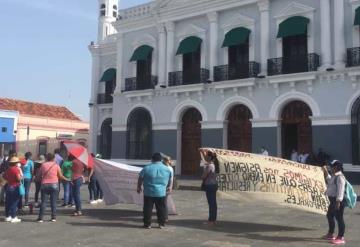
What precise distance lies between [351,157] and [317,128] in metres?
1.87

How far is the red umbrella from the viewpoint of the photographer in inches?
463

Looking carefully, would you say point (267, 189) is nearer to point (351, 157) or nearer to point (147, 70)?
point (351, 157)

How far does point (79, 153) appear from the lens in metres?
11.8

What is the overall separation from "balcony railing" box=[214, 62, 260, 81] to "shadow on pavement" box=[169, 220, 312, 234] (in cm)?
1300

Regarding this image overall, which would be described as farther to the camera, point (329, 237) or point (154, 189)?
point (154, 189)

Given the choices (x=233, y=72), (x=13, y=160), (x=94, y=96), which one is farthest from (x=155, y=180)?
(x=94, y=96)

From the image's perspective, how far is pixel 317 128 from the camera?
2045cm

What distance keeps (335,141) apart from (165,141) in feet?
30.3

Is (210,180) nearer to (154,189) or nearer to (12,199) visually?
(154,189)

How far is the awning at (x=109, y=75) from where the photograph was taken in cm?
3005

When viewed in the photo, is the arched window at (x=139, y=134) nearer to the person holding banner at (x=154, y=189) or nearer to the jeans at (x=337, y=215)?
the person holding banner at (x=154, y=189)

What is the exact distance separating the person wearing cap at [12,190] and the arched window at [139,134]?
16114 mm

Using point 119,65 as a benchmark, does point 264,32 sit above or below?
above

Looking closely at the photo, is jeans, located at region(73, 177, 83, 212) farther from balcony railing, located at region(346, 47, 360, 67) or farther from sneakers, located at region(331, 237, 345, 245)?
balcony railing, located at region(346, 47, 360, 67)
